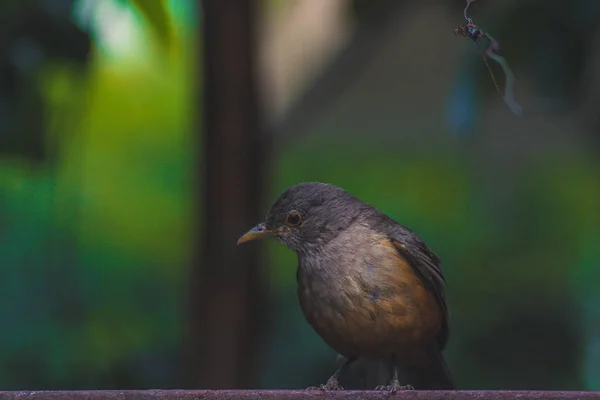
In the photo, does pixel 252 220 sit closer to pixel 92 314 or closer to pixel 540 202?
pixel 92 314

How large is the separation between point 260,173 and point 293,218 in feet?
3.15

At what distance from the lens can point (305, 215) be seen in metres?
5.20

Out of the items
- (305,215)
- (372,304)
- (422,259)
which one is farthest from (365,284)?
(305,215)

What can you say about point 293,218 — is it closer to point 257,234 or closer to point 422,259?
point 257,234

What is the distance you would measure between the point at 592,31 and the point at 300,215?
1674 millimetres

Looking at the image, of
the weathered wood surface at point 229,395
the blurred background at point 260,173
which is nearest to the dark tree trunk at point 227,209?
the blurred background at point 260,173

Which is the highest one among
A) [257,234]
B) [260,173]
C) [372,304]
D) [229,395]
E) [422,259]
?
[260,173]

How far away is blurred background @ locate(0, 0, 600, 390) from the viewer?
4.85 m

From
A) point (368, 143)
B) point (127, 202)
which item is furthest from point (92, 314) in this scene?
point (368, 143)

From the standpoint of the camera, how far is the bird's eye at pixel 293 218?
5.18 meters

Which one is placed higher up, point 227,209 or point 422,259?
point 227,209

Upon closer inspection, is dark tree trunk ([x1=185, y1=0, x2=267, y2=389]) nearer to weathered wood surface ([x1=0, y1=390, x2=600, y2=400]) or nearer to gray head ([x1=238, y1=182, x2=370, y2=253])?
gray head ([x1=238, y1=182, x2=370, y2=253])

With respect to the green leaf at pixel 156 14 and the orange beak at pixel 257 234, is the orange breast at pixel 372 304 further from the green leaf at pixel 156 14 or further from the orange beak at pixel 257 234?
the green leaf at pixel 156 14

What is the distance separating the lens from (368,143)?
8922 millimetres
